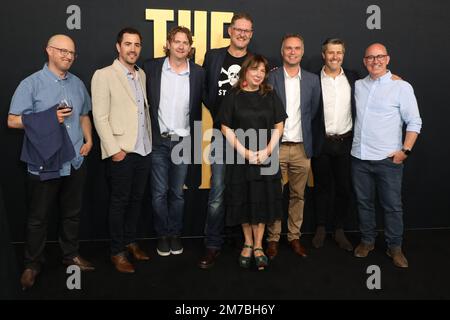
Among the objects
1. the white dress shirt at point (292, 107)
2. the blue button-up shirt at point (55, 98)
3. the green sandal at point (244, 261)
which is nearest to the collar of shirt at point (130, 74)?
the blue button-up shirt at point (55, 98)

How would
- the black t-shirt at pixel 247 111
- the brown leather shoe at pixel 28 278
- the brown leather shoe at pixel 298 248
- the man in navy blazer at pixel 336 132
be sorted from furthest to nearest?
the brown leather shoe at pixel 298 248 → the man in navy blazer at pixel 336 132 → the black t-shirt at pixel 247 111 → the brown leather shoe at pixel 28 278

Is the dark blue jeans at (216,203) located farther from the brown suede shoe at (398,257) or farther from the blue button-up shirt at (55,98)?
the brown suede shoe at (398,257)

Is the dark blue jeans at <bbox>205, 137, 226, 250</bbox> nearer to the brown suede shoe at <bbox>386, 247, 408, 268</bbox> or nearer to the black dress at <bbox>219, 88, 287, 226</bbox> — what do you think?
the black dress at <bbox>219, 88, 287, 226</bbox>

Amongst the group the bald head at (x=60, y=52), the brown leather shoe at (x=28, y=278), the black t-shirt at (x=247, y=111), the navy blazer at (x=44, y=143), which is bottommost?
the brown leather shoe at (x=28, y=278)

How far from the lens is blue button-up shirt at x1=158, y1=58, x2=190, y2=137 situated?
3062 millimetres

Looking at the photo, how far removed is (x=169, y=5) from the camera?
3.44 meters

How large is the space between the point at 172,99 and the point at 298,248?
161 cm

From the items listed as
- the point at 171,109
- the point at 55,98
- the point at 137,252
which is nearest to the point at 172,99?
the point at 171,109

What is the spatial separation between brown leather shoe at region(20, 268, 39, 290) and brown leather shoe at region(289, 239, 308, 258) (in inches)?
79.6

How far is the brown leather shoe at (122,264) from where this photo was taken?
299 centimetres

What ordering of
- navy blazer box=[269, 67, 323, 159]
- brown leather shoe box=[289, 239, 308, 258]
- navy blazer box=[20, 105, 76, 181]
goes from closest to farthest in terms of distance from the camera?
navy blazer box=[20, 105, 76, 181] → navy blazer box=[269, 67, 323, 159] → brown leather shoe box=[289, 239, 308, 258]

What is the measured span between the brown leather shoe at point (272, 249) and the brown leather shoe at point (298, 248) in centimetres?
17

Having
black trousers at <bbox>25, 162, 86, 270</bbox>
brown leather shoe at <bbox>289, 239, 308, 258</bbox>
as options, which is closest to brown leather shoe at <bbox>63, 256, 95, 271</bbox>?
black trousers at <bbox>25, 162, 86, 270</bbox>

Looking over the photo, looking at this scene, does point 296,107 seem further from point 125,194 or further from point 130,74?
point 125,194
